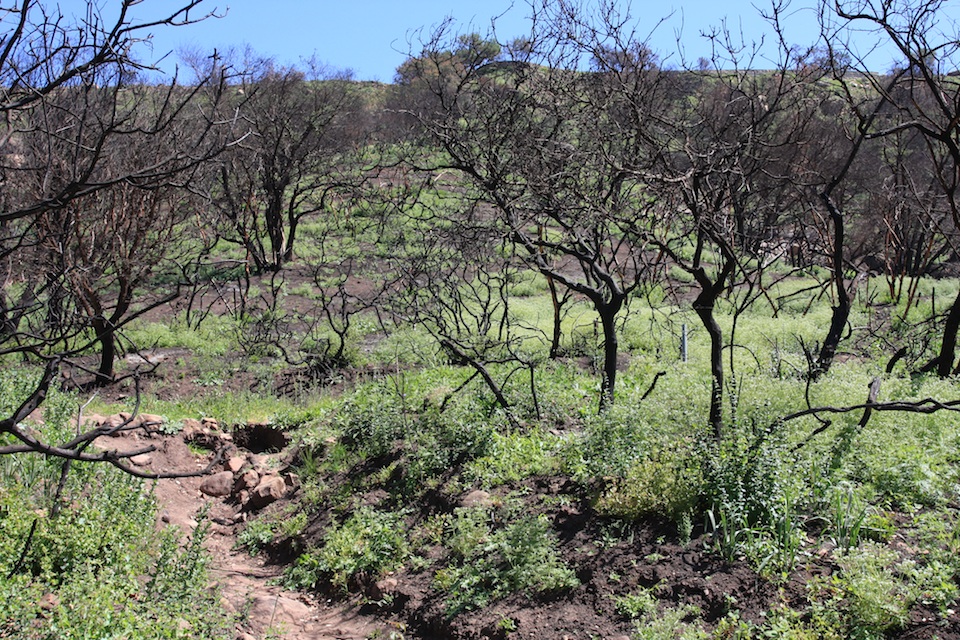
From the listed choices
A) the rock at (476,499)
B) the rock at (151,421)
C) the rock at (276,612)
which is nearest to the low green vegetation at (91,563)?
the rock at (276,612)

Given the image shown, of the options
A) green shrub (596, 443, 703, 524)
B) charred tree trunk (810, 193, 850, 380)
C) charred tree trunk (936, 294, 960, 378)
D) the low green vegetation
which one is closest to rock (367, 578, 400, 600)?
the low green vegetation

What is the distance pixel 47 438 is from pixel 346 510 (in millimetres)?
2377

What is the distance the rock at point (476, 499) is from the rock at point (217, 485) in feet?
9.01

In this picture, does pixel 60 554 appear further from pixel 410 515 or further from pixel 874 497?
pixel 874 497

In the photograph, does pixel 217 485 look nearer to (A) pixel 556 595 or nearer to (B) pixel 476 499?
(B) pixel 476 499

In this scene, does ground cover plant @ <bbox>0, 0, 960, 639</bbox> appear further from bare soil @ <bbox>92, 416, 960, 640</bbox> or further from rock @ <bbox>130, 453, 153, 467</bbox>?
rock @ <bbox>130, 453, 153, 467</bbox>

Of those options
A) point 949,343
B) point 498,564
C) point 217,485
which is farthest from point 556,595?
point 949,343

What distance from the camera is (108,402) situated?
10484mm

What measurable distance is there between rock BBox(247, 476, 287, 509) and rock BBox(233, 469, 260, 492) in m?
0.23

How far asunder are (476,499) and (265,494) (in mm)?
2280

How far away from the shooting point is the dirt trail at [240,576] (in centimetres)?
500

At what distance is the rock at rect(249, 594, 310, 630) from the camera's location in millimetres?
5012

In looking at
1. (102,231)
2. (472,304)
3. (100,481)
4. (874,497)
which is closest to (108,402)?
(102,231)

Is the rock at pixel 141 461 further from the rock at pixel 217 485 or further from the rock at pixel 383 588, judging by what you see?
the rock at pixel 383 588
